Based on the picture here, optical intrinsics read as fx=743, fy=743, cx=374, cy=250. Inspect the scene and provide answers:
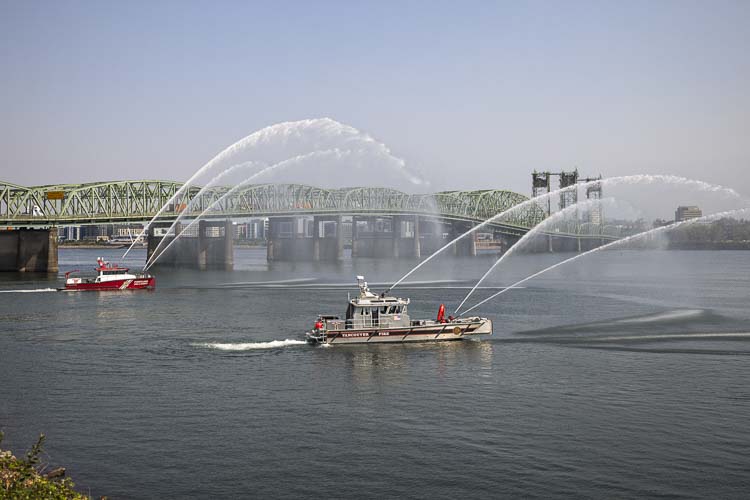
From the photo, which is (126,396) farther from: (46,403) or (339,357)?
(339,357)

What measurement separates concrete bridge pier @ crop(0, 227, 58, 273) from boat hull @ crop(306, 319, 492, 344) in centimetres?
11447

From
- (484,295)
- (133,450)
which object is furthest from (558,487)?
(484,295)

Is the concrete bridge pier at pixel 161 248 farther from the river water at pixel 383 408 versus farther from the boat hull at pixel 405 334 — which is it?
the boat hull at pixel 405 334

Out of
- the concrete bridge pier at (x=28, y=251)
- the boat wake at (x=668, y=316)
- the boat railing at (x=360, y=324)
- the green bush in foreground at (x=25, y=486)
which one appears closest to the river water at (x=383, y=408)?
the boat wake at (x=668, y=316)

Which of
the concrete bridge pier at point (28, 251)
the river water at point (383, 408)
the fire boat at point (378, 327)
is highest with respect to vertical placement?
the concrete bridge pier at point (28, 251)

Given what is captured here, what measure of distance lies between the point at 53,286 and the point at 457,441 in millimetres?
99616

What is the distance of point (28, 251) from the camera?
155000 millimetres

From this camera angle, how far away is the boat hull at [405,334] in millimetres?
58719

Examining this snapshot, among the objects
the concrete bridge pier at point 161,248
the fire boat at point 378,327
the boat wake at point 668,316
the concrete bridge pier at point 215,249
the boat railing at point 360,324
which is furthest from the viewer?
the concrete bridge pier at point 215,249

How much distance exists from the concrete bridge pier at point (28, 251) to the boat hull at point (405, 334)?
11447 cm

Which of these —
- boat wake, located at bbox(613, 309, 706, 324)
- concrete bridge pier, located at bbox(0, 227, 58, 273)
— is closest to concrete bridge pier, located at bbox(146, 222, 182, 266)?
concrete bridge pier, located at bbox(0, 227, 58, 273)

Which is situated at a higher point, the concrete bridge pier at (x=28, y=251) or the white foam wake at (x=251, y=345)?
the concrete bridge pier at (x=28, y=251)

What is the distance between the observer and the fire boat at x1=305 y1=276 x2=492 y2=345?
193ft

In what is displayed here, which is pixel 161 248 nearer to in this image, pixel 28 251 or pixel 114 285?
pixel 28 251
